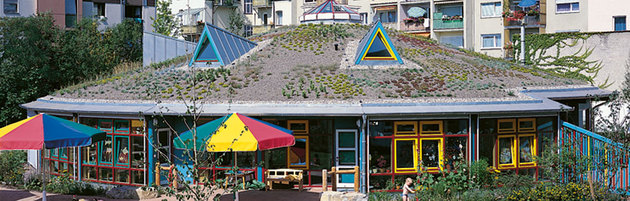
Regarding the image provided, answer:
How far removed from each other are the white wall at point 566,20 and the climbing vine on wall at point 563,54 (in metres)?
5.86

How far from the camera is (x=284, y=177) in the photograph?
23000mm

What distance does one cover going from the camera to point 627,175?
2339 cm

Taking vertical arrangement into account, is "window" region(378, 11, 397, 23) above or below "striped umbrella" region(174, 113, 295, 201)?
above

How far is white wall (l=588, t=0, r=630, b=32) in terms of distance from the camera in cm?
4662

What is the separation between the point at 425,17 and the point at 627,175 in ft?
112

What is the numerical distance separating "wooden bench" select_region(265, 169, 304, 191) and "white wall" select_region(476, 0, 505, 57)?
32123 millimetres

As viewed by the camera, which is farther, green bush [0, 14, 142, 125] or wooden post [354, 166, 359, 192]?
green bush [0, 14, 142, 125]

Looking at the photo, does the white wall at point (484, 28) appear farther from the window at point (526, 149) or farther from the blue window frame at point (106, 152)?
the blue window frame at point (106, 152)

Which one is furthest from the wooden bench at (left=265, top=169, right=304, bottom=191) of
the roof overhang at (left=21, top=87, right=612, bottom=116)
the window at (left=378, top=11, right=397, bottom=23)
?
the window at (left=378, top=11, right=397, bottom=23)

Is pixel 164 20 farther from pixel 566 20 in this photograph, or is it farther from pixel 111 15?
pixel 566 20

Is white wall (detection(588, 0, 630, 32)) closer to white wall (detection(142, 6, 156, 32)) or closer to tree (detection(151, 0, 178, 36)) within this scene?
tree (detection(151, 0, 178, 36))

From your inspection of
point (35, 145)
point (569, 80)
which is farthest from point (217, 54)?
point (569, 80)

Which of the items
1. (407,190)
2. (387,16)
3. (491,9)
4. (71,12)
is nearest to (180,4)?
(71,12)

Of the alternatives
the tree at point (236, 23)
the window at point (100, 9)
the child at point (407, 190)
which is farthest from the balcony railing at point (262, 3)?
the child at point (407, 190)
